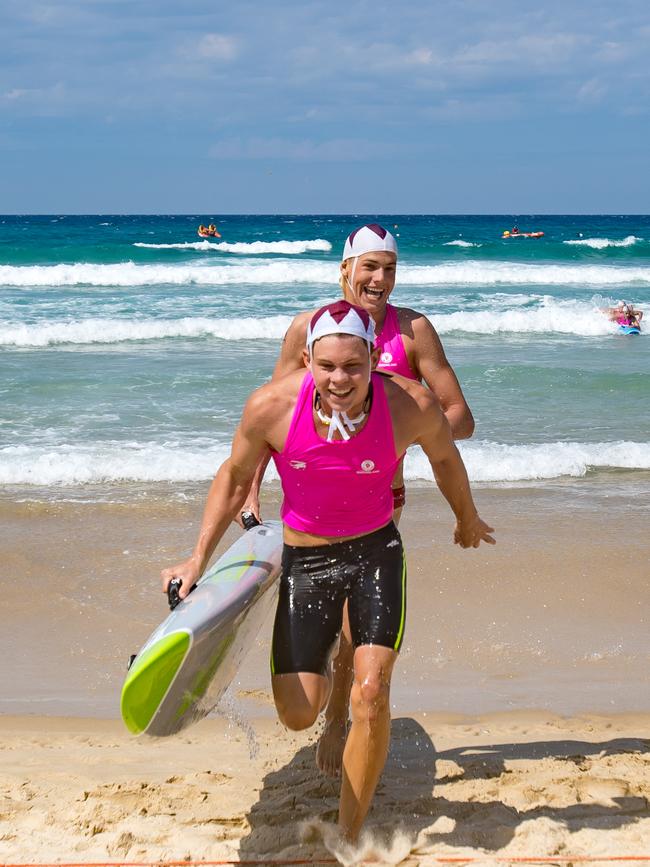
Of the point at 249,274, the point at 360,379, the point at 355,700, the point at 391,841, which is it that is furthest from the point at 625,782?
the point at 249,274

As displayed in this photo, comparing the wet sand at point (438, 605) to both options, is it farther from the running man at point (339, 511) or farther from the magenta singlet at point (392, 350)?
the magenta singlet at point (392, 350)

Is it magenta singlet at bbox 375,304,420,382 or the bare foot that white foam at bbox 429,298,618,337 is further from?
the bare foot

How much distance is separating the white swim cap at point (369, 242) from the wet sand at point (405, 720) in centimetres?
199

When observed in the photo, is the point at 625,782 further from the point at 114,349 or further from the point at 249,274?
the point at 249,274

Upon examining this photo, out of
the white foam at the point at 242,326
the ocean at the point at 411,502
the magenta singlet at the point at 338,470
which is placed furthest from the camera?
the white foam at the point at 242,326

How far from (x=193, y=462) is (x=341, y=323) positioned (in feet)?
19.4

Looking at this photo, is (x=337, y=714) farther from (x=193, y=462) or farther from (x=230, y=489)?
(x=193, y=462)

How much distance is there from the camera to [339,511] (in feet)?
12.1

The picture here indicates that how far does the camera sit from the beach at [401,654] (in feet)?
12.7

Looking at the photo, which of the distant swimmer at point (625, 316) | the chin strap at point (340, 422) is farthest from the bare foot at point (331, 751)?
the distant swimmer at point (625, 316)

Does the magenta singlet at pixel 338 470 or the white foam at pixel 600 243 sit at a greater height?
the white foam at pixel 600 243

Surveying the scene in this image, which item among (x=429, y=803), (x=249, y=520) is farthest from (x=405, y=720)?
(x=249, y=520)

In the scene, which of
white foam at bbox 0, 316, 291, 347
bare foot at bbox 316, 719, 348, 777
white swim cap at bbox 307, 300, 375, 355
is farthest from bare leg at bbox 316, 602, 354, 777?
white foam at bbox 0, 316, 291, 347

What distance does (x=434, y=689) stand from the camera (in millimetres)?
5168
